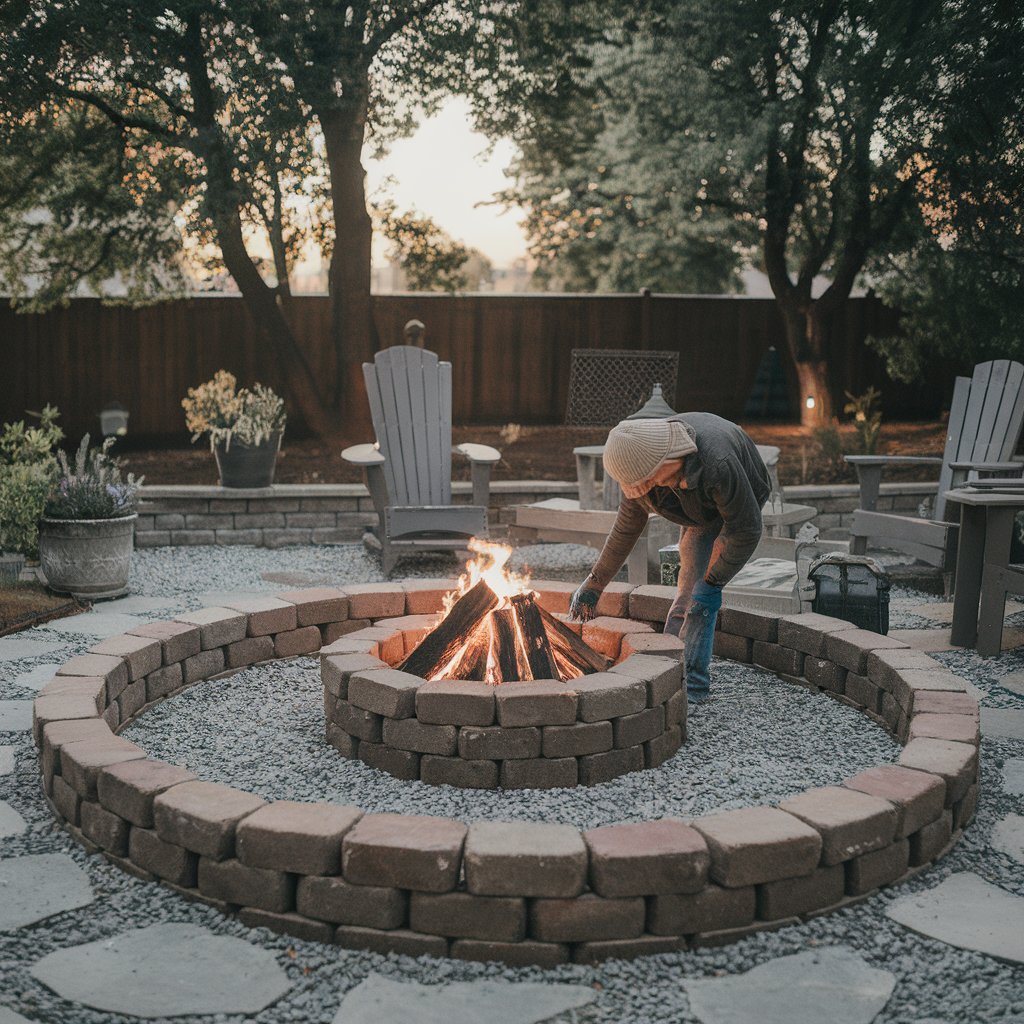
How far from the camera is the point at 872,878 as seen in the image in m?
2.28

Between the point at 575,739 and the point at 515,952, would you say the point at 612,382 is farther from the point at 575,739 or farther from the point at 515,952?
the point at 515,952

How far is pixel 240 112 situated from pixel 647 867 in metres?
6.34

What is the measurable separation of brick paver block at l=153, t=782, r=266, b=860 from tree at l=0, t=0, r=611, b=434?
550 centimetres

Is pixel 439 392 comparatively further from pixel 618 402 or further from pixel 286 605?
pixel 618 402

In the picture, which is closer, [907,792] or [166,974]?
[166,974]

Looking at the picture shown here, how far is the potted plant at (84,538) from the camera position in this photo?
16.1 ft

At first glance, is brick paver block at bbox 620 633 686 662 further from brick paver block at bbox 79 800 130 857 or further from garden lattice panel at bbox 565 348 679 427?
garden lattice panel at bbox 565 348 679 427

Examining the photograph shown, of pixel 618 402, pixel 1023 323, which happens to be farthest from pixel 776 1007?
pixel 618 402

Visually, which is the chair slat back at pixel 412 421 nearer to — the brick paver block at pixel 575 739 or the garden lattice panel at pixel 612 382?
the brick paver block at pixel 575 739

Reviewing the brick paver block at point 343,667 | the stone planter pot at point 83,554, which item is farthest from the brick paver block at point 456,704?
the stone planter pot at point 83,554

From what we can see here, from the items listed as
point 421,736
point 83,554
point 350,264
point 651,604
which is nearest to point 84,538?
point 83,554

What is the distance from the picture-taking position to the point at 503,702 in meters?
2.72

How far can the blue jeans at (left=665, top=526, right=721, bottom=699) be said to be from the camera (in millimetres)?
3328

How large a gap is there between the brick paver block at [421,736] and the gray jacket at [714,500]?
747 mm
